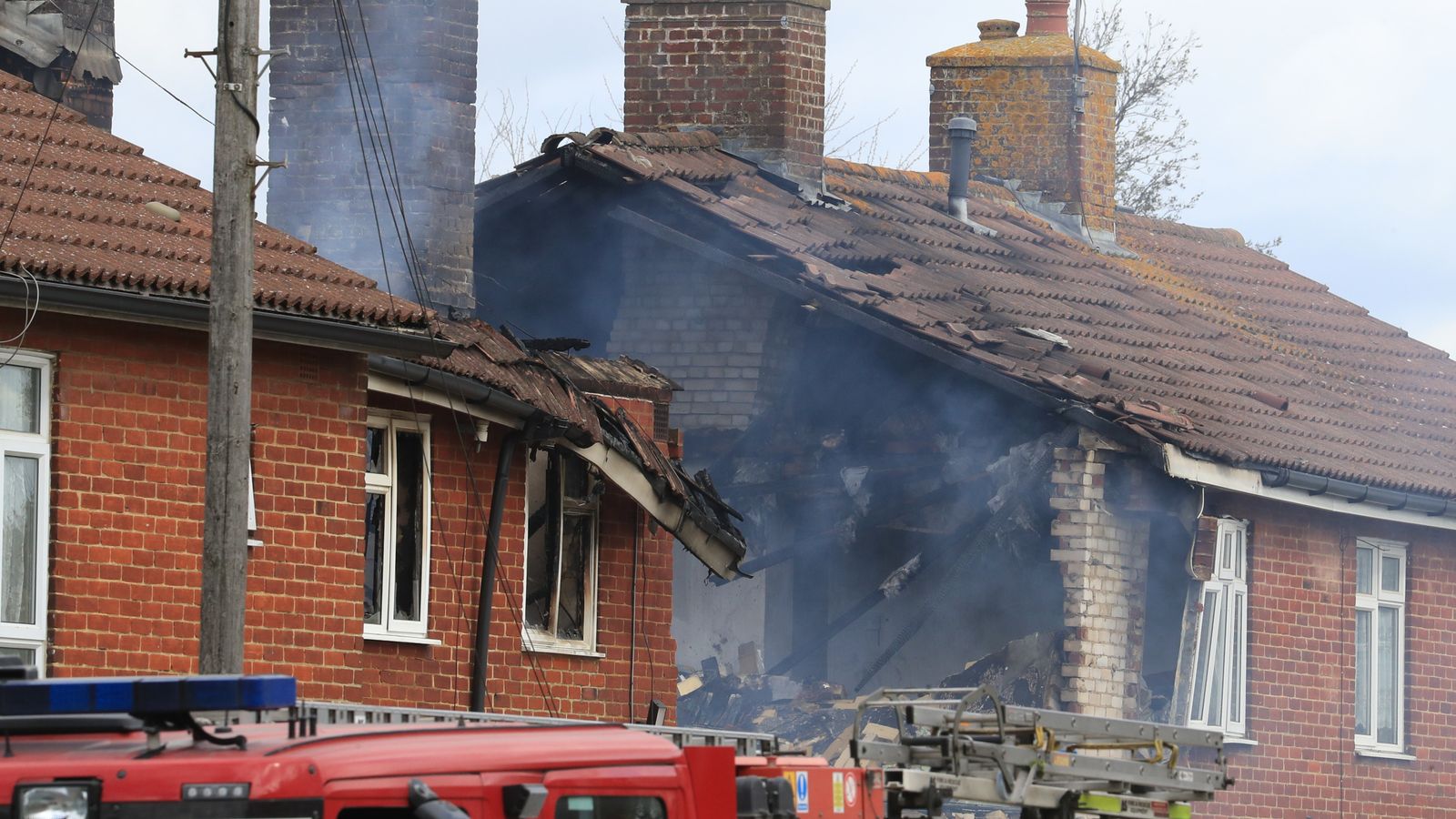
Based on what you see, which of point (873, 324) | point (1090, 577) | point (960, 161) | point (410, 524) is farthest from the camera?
point (960, 161)

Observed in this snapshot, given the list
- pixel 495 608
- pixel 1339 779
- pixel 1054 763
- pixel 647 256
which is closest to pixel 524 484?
pixel 495 608

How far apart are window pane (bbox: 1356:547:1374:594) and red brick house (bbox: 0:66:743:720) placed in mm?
7340

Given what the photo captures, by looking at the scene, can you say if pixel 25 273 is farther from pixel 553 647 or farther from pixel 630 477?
pixel 553 647

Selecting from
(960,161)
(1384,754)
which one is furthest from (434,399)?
(1384,754)

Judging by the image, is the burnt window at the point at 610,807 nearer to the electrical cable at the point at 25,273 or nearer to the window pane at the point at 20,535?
the electrical cable at the point at 25,273

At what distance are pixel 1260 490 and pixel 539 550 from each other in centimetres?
632

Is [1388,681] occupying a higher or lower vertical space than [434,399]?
lower

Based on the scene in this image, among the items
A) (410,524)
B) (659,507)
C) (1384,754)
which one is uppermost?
(659,507)

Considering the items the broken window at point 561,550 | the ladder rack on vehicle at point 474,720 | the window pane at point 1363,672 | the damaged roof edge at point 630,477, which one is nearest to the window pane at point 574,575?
the broken window at point 561,550

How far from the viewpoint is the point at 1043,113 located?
2777cm

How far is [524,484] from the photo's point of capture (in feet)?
54.1

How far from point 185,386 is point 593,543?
4.74m

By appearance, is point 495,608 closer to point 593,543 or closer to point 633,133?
point 593,543

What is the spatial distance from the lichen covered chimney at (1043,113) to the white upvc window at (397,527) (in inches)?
511
